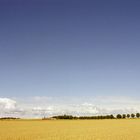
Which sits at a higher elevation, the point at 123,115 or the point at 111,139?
the point at 123,115

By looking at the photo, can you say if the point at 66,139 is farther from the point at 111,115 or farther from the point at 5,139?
the point at 111,115

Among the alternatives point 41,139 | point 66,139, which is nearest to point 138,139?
point 66,139

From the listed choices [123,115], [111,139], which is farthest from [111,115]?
[111,139]

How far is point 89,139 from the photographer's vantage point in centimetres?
2962

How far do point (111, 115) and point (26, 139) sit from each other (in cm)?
16593

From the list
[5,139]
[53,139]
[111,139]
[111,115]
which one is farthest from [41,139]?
[111,115]

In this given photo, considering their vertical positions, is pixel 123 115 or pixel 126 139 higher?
pixel 123 115

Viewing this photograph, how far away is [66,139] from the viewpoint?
29.6 metres

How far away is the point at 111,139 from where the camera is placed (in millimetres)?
30125

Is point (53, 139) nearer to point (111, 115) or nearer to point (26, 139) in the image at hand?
point (26, 139)

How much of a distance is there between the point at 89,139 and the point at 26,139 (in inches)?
254

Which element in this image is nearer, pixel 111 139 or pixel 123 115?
pixel 111 139

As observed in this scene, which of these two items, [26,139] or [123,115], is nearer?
[26,139]

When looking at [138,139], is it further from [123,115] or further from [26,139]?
[123,115]
